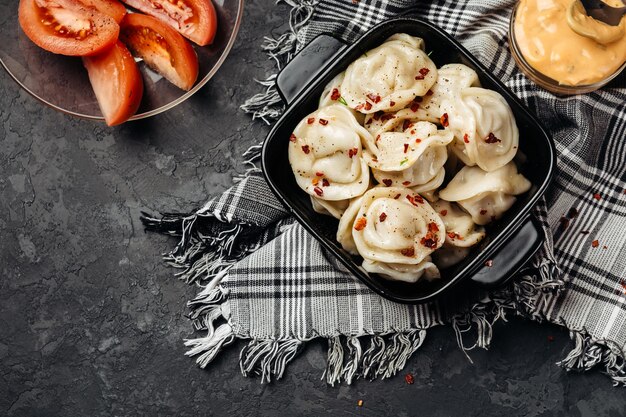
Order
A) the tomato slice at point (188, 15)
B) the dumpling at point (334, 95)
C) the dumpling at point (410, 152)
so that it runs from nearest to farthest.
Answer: the dumpling at point (410, 152), the dumpling at point (334, 95), the tomato slice at point (188, 15)

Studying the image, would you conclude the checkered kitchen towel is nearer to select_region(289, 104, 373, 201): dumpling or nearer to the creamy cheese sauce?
the creamy cheese sauce

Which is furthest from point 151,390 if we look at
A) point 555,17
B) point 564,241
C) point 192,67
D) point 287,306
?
point 555,17

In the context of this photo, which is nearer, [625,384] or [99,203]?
[625,384]

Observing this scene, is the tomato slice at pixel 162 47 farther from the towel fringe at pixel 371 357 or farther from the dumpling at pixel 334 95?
the towel fringe at pixel 371 357

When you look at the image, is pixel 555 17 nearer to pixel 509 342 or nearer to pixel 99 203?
pixel 509 342

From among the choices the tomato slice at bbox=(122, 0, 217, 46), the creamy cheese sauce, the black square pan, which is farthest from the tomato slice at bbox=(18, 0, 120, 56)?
the creamy cheese sauce

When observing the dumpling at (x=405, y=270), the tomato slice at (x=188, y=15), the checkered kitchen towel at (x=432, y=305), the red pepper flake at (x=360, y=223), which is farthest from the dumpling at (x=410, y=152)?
the tomato slice at (x=188, y=15)

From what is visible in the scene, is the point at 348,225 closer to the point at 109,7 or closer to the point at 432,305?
the point at 432,305

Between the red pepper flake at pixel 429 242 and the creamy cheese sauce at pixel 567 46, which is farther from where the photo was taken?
the creamy cheese sauce at pixel 567 46
